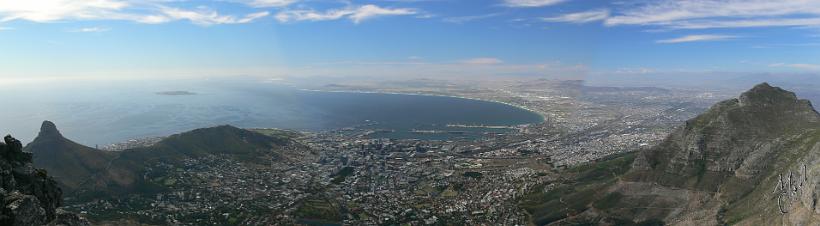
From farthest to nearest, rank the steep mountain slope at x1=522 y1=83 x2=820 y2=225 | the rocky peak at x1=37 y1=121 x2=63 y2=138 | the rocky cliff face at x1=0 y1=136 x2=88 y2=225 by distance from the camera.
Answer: the rocky peak at x1=37 y1=121 x2=63 y2=138, the steep mountain slope at x1=522 y1=83 x2=820 y2=225, the rocky cliff face at x1=0 y1=136 x2=88 y2=225

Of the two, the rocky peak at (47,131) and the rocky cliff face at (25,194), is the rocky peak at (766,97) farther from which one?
the rocky peak at (47,131)

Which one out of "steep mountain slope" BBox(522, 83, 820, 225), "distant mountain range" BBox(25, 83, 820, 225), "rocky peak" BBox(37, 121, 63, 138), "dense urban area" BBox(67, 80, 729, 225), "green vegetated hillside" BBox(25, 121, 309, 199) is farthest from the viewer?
"rocky peak" BBox(37, 121, 63, 138)

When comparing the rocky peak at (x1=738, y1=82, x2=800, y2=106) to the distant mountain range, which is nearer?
the distant mountain range

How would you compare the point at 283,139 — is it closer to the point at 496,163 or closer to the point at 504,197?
the point at 496,163

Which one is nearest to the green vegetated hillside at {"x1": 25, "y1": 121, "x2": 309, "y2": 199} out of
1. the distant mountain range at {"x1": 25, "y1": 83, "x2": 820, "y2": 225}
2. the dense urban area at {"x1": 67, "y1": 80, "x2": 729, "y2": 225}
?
the distant mountain range at {"x1": 25, "y1": 83, "x2": 820, "y2": 225}

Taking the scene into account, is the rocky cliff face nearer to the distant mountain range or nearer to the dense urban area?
the dense urban area

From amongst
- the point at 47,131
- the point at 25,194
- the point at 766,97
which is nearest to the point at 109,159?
the point at 47,131

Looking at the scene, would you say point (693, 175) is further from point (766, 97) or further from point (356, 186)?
point (356, 186)
